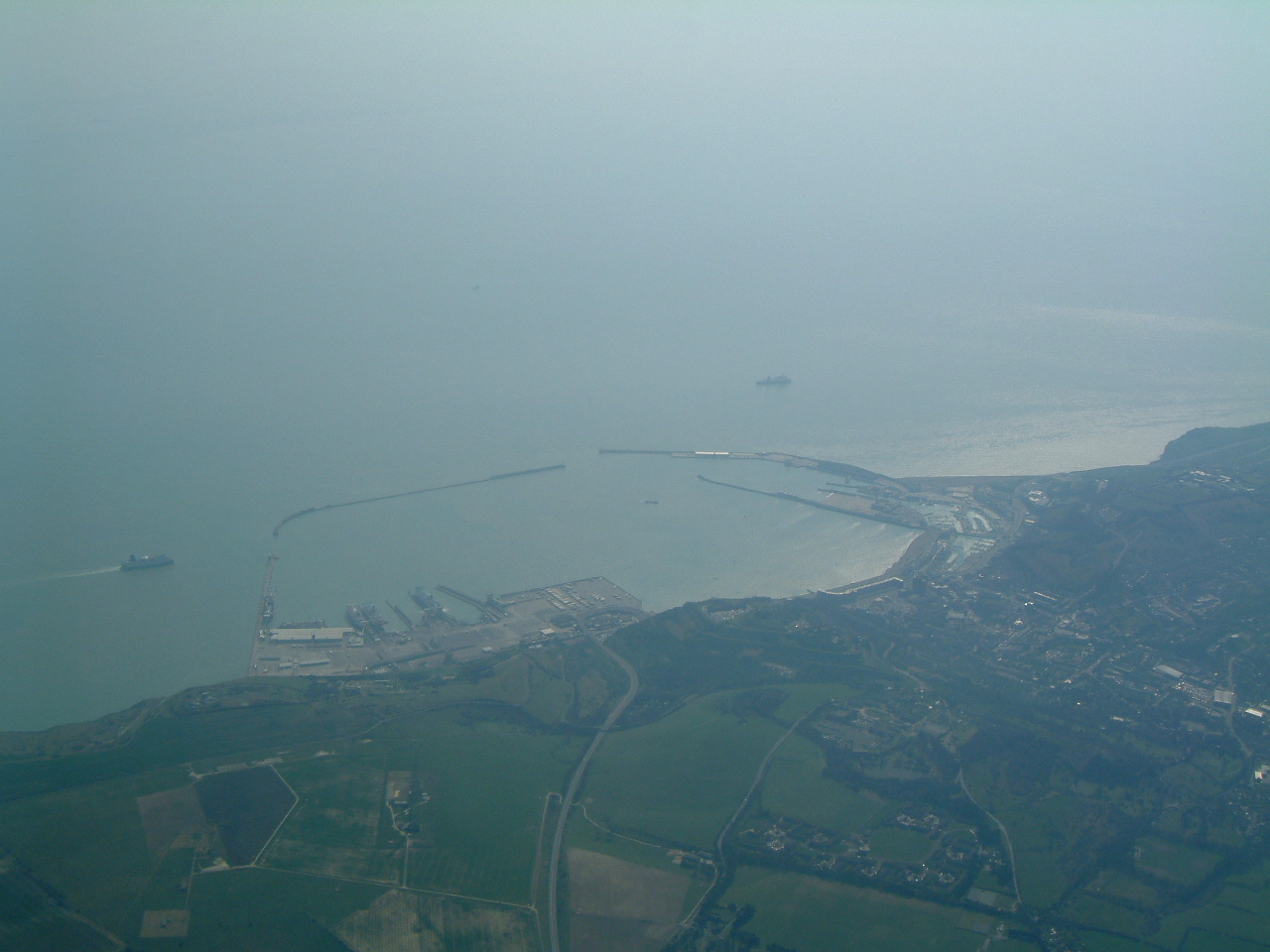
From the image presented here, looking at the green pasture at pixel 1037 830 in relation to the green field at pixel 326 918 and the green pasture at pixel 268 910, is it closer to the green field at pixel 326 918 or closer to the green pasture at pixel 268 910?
the green field at pixel 326 918

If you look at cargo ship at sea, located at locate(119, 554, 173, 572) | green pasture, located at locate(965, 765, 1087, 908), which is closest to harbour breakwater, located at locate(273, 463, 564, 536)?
cargo ship at sea, located at locate(119, 554, 173, 572)

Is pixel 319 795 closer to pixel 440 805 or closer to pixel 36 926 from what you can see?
pixel 440 805

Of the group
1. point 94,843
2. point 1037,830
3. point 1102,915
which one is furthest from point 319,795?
point 1102,915

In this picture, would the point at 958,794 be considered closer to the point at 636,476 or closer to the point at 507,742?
the point at 507,742

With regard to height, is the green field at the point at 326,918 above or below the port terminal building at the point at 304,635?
below

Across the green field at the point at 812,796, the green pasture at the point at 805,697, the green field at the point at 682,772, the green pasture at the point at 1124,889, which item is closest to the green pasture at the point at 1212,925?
the green pasture at the point at 1124,889

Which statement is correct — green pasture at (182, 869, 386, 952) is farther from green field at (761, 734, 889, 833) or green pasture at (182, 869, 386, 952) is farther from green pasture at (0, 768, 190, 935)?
green field at (761, 734, 889, 833)

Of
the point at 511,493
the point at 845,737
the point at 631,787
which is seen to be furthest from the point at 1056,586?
the point at 511,493
